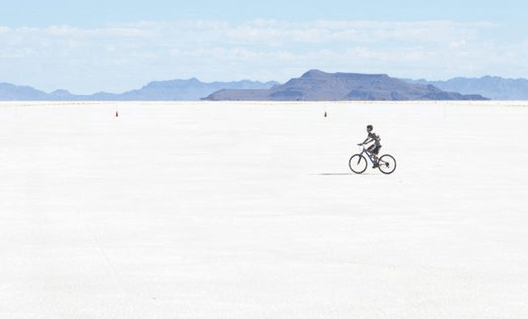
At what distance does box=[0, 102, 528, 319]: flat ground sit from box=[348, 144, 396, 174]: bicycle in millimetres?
288

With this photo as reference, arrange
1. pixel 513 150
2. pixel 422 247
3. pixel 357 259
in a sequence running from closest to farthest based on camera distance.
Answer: pixel 357 259
pixel 422 247
pixel 513 150

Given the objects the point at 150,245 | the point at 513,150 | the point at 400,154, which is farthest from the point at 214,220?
the point at 513,150

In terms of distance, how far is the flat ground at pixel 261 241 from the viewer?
10.3 meters

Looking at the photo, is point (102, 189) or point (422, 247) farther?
point (102, 189)

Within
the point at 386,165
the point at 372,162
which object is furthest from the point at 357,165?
the point at 386,165

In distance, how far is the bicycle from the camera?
28.5m

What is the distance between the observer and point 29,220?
1755 centimetres

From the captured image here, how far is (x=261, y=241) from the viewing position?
48.8ft

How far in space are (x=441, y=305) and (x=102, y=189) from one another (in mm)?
14958

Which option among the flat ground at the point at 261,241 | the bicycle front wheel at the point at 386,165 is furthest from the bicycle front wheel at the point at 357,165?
the bicycle front wheel at the point at 386,165

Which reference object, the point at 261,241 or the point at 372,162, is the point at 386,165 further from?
the point at 261,241

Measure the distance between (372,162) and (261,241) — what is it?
46.1 ft

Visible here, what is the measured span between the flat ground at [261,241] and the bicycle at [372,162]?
0.95 ft

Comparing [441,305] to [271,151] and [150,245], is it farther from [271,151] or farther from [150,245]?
[271,151]
